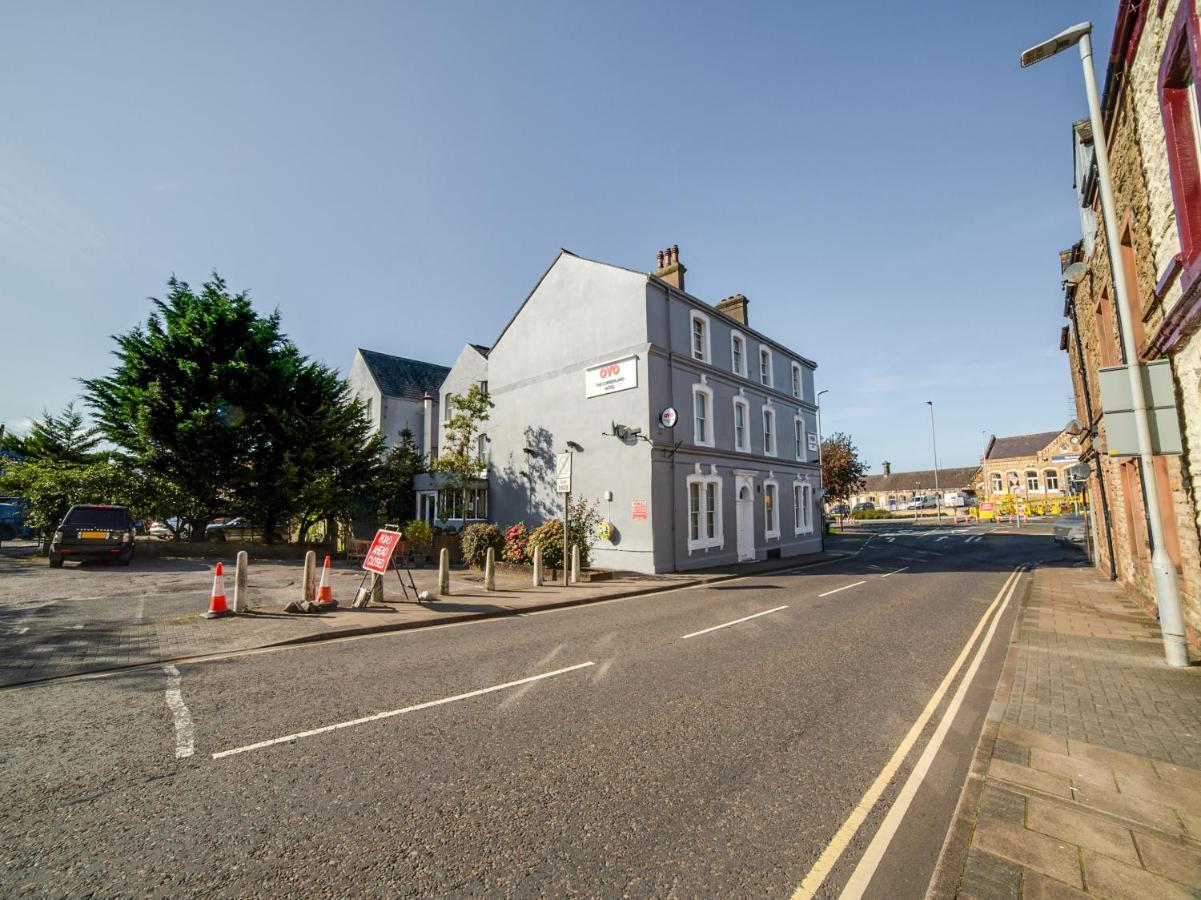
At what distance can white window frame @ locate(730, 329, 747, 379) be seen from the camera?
905 inches

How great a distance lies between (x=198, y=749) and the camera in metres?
4.40

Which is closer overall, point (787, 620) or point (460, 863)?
point (460, 863)

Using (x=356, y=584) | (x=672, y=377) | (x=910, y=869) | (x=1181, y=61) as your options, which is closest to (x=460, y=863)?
(x=910, y=869)

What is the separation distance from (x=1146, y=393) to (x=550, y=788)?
8.39 m

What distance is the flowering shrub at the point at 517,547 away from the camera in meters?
17.4

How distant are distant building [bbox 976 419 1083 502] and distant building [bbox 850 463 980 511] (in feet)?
44.9

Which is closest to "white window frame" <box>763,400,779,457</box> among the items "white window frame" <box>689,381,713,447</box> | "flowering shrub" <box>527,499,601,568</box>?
"white window frame" <box>689,381,713,447</box>

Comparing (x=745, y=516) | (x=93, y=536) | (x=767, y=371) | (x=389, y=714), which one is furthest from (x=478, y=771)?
(x=767, y=371)

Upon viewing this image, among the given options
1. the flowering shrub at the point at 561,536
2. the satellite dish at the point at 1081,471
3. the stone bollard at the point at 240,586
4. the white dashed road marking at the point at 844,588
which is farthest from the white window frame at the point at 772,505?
the stone bollard at the point at 240,586

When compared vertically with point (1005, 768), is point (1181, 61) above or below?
above

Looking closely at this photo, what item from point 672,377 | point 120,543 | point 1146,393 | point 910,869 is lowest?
point 910,869

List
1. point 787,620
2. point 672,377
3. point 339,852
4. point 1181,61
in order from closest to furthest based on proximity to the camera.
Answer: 1. point 339,852
2. point 1181,61
3. point 787,620
4. point 672,377

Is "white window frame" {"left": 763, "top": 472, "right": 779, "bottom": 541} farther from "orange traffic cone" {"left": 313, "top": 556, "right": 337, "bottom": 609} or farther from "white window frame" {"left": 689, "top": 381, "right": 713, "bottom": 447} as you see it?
"orange traffic cone" {"left": 313, "top": 556, "right": 337, "bottom": 609}

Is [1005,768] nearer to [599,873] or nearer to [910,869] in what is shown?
[910,869]
